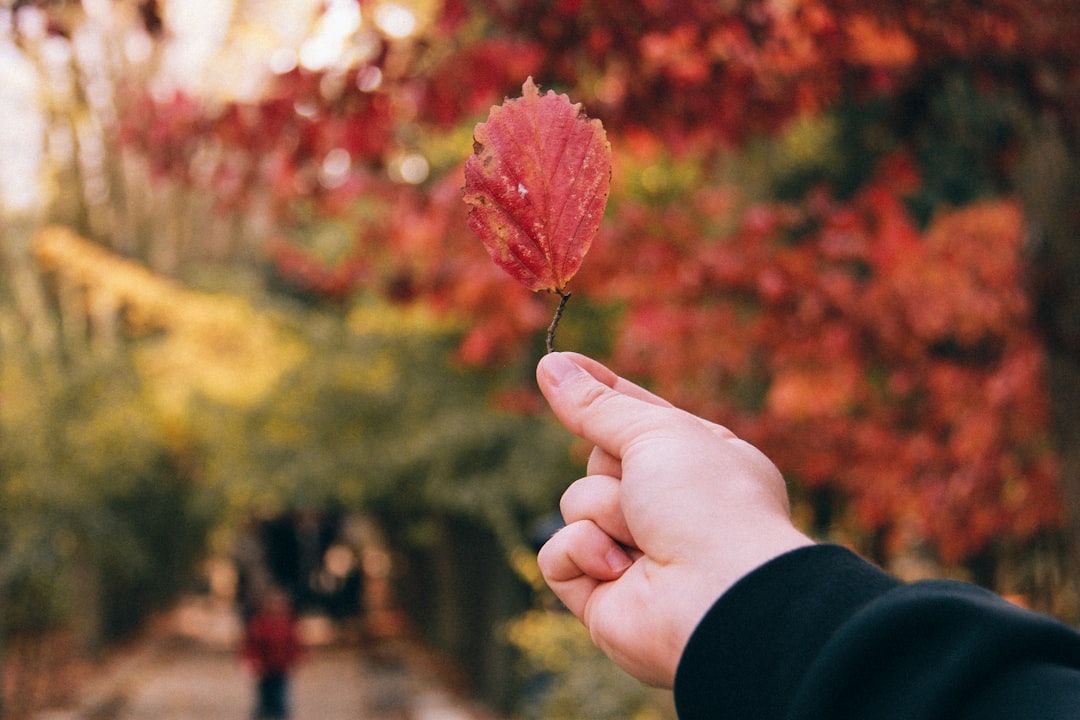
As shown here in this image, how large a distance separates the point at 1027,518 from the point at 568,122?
237 inches

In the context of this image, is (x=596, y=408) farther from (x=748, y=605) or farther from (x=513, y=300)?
(x=513, y=300)

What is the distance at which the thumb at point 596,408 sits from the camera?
1081 millimetres

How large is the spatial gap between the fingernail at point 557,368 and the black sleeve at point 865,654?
12.1 inches

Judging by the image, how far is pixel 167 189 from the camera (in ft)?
54.5

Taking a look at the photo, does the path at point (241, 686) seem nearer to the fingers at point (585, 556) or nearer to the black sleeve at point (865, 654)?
the fingers at point (585, 556)

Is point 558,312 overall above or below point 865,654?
above

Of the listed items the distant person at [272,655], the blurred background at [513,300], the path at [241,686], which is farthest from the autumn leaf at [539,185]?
the path at [241,686]

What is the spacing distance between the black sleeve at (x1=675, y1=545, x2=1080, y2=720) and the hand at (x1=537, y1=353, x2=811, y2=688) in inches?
1.8

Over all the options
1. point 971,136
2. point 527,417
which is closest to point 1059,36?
point 971,136

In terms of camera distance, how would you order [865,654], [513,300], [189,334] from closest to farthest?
[865,654]
[513,300]
[189,334]

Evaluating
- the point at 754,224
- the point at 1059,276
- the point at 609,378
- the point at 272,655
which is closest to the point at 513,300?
the point at 754,224

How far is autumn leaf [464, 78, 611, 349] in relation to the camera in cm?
93

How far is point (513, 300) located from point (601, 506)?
13.9 feet

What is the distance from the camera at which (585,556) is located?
3.63 ft
